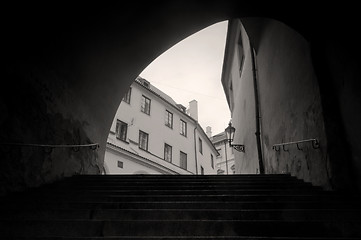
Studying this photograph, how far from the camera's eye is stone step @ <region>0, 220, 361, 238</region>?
3.18 m

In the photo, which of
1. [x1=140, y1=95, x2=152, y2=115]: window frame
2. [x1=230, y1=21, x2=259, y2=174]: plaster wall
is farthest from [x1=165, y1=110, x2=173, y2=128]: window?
[x1=230, y1=21, x2=259, y2=174]: plaster wall

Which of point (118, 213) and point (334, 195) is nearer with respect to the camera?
point (118, 213)

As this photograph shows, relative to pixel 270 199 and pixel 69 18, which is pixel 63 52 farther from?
pixel 270 199

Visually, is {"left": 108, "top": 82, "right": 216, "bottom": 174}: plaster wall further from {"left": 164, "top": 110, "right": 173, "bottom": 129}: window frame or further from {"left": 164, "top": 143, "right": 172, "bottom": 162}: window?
{"left": 164, "top": 143, "right": 172, "bottom": 162}: window

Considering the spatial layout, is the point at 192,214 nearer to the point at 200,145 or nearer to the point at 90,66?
the point at 90,66

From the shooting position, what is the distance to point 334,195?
4578 mm

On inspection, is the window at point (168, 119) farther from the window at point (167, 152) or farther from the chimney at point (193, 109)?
the chimney at point (193, 109)

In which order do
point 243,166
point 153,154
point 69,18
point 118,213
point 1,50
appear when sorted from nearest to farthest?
1. point 118,213
2. point 1,50
3. point 69,18
4. point 243,166
5. point 153,154

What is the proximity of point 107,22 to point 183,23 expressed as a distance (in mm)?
2367

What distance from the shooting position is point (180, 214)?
3703mm

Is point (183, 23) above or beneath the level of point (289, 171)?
above

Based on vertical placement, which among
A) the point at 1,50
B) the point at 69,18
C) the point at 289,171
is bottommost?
the point at 289,171

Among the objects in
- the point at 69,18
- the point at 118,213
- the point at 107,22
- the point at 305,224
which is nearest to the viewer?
the point at 305,224

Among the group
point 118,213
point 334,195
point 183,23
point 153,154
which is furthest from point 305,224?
point 153,154
